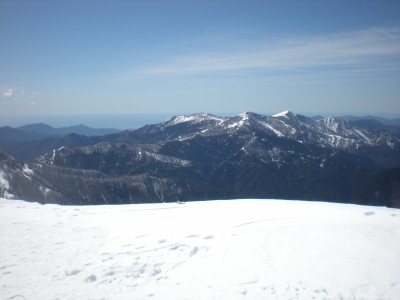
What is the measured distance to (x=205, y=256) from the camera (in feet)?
50.3

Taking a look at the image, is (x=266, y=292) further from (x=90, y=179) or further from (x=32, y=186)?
(x=90, y=179)

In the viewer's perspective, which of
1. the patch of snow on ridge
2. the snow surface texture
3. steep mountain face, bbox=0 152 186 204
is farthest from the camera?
steep mountain face, bbox=0 152 186 204

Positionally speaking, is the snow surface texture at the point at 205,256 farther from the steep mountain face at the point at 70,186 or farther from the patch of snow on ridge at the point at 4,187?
the steep mountain face at the point at 70,186

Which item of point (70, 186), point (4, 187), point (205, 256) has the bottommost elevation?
point (70, 186)

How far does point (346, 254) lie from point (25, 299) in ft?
43.5

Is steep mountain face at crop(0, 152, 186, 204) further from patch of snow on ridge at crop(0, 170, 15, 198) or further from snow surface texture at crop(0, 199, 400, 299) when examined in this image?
snow surface texture at crop(0, 199, 400, 299)

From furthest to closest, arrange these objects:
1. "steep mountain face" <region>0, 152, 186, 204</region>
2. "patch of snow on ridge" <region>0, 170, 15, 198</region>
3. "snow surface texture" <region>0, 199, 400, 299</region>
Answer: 1. "steep mountain face" <region>0, 152, 186, 204</region>
2. "patch of snow on ridge" <region>0, 170, 15, 198</region>
3. "snow surface texture" <region>0, 199, 400, 299</region>

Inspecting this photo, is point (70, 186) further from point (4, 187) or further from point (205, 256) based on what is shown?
point (205, 256)

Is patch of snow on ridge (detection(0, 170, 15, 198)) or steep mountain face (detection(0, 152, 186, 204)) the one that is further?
steep mountain face (detection(0, 152, 186, 204))

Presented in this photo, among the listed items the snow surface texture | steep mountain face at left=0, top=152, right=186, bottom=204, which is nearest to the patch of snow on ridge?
steep mountain face at left=0, top=152, right=186, bottom=204

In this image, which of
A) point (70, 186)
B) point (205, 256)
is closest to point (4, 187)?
point (70, 186)

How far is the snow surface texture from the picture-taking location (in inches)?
496

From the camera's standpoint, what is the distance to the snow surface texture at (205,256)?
12609 mm

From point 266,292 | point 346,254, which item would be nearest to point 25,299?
point 266,292
